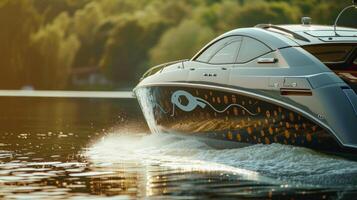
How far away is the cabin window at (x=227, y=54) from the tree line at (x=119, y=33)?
2528 inches

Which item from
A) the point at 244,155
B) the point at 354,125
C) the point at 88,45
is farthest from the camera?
the point at 88,45

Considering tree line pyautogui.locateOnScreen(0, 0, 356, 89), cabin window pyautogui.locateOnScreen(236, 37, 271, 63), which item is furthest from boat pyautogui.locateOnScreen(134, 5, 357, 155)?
tree line pyautogui.locateOnScreen(0, 0, 356, 89)

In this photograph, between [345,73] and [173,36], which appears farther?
[173,36]

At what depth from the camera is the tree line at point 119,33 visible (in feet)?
280

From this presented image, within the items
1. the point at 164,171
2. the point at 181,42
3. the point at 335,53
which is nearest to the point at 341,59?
the point at 335,53

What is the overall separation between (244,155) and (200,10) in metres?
84.8

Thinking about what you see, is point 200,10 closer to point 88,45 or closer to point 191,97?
point 88,45

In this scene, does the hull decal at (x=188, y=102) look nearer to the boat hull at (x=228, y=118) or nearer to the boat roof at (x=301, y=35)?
the boat hull at (x=228, y=118)

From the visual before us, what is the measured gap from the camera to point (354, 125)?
13.0m

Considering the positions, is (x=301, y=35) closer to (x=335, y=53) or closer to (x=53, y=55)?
(x=335, y=53)

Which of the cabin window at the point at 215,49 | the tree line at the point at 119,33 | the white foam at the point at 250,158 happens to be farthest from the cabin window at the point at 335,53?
the tree line at the point at 119,33

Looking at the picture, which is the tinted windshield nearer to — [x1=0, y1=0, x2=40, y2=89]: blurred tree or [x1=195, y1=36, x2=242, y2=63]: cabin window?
[x1=195, y1=36, x2=242, y2=63]: cabin window

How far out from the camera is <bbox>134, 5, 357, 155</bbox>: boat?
13.2 meters

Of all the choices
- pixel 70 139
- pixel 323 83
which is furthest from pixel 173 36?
pixel 323 83
